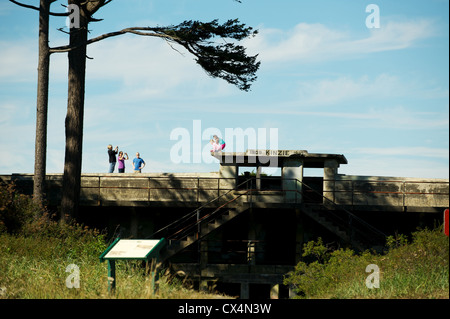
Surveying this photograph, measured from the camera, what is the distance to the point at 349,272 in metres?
17.2

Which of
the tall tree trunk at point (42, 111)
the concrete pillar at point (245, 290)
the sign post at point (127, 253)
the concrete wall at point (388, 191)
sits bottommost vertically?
the concrete pillar at point (245, 290)

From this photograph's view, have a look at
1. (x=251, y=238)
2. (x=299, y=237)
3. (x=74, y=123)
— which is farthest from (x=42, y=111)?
(x=299, y=237)

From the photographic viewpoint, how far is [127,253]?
12.5 m

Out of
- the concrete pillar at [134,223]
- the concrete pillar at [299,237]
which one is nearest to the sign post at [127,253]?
the concrete pillar at [299,237]

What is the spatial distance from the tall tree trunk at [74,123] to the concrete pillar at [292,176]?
335 inches

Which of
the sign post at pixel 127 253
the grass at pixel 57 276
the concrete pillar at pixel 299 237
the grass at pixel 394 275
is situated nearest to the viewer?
the sign post at pixel 127 253

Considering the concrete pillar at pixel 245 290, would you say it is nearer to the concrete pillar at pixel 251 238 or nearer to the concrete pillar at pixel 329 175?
the concrete pillar at pixel 251 238

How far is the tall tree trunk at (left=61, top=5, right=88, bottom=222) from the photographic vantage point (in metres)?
23.0

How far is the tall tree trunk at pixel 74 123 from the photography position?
2305 centimetres

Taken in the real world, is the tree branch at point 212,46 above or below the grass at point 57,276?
above

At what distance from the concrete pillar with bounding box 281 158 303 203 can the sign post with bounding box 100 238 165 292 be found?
1258cm

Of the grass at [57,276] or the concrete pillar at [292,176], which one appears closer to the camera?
the grass at [57,276]
